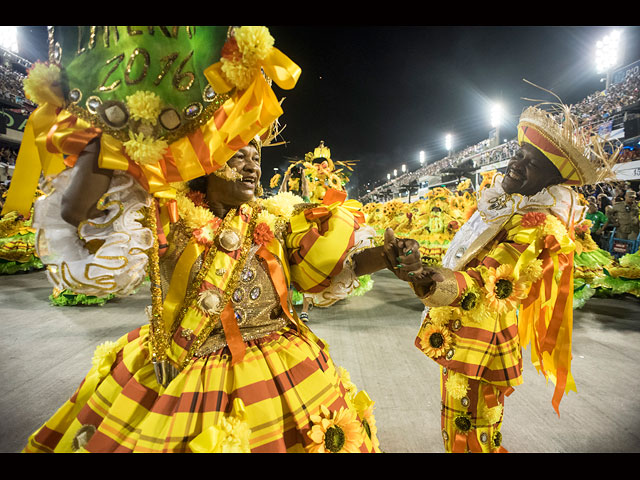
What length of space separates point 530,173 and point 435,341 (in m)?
1.17

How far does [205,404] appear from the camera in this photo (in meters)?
1.16

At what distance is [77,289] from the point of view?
103 centimetres

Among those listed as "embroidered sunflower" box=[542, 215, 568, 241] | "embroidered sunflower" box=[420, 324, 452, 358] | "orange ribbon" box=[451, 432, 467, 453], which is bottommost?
"orange ribbon" box=[451, 432, 467, 453]

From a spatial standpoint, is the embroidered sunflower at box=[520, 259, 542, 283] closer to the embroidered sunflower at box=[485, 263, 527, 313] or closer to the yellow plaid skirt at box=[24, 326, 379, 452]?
the embroidered sunflower at box=[485, 263, 527, 313]

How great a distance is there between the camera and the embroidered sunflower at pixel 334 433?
1197 mm

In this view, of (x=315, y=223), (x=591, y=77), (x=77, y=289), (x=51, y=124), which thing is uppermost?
(x=591, y=77)

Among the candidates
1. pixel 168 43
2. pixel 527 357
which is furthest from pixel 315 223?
pixel 527 357

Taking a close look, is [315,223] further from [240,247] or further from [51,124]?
[51,124]

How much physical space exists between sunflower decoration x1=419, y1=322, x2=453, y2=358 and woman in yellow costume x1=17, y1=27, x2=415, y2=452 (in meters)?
0.69

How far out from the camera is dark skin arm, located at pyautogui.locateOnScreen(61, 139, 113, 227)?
97 cm

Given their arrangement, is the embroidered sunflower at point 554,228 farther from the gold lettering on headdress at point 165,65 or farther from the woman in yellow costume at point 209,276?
the gold lettering on headdress at point 165,65

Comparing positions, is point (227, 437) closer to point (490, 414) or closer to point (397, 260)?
point (397, 260)

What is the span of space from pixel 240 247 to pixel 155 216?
1.14ft

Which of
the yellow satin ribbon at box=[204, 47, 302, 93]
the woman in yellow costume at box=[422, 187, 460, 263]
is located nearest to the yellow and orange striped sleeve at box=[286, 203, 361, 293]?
the yellow satin ribbon at box=[204, 47, 302, 93]
